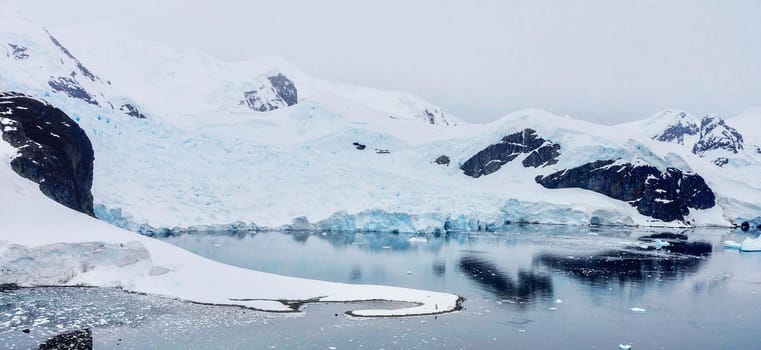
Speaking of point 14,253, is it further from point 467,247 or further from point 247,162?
point 247,162

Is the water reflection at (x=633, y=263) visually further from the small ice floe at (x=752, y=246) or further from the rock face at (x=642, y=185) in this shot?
the rock face at (x=642, y=185)

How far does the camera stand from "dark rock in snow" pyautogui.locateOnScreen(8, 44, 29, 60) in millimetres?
96062

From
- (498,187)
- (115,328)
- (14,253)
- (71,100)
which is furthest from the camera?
(498,187)

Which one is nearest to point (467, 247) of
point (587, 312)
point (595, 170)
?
point (587, 312)

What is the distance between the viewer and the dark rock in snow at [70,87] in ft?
340

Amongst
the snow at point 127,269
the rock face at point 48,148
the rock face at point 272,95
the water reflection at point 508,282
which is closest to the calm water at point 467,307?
the water reflection at point 508,282

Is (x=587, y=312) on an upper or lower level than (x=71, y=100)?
lower

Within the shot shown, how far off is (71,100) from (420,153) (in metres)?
53.2

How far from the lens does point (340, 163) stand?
7525 centimetres

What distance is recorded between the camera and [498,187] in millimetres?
91938

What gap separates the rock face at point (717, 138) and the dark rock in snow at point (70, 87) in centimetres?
13089

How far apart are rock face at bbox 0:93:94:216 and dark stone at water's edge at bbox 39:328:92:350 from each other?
723 inches

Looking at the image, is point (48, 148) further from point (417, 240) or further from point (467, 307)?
point (417, 240)

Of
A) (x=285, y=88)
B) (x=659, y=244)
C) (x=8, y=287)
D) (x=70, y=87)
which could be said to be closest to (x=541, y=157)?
(x=659, y=244)
